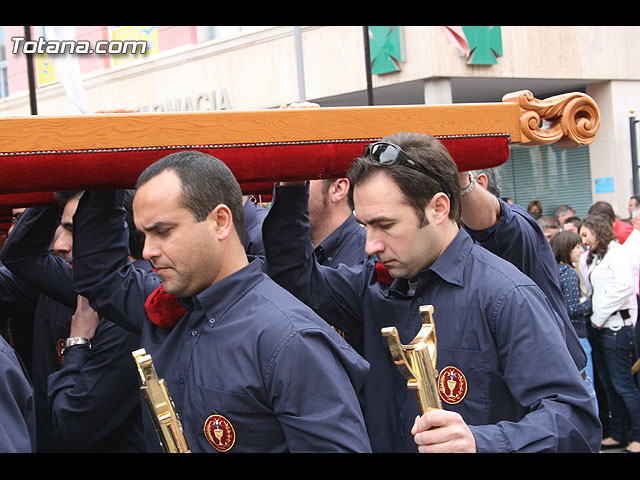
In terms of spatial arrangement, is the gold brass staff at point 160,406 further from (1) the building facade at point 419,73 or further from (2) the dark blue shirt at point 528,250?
(1) the building facade at point 419,73

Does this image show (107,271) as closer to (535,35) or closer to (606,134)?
(535,35)

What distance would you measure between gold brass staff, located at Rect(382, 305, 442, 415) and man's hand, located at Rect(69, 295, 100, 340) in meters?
1.76

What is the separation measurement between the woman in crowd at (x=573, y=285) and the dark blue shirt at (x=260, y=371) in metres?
4.95

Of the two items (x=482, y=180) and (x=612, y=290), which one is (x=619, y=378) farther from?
(x=482, y=180)

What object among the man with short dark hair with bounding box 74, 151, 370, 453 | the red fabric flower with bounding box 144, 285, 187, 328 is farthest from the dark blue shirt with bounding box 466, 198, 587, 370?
the red fabric flower with bounding box 144, 285, 187, 328

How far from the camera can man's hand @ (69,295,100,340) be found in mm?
2852

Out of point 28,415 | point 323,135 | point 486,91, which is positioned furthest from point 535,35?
point 28,415

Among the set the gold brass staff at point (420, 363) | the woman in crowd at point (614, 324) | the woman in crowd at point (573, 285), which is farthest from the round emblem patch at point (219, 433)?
the woman in crowd at point (614, 324)

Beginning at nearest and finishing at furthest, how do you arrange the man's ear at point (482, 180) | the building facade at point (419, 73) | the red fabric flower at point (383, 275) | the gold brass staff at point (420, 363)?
the gold brass staff at point (420, 363) < the red fabric flower at point (383, 275) < the man's ear at point (482, 180) < the building facade at point (419, 73)

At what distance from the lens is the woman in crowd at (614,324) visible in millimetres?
6639

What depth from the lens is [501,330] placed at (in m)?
2.02

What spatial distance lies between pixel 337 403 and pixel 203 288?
20.5 inches

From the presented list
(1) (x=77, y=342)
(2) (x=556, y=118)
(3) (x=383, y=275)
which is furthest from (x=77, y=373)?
(2) (x=556, y=118)

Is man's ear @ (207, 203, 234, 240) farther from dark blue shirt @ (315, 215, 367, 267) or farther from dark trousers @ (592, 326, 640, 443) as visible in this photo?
dark trousers @ (592, 326, 640, 443)
